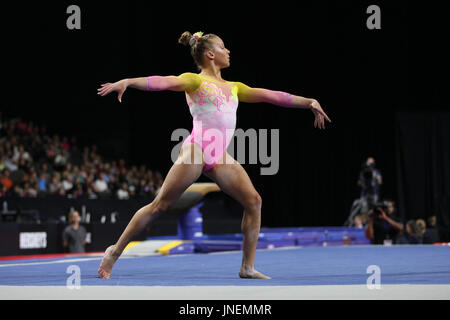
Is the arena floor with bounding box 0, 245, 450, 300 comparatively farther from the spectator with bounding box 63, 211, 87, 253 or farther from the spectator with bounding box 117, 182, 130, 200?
the spectator with bounding box 117, 182, 130, 200

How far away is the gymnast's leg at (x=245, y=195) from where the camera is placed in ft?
13.3

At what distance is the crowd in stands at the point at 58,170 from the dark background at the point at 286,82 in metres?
1.19

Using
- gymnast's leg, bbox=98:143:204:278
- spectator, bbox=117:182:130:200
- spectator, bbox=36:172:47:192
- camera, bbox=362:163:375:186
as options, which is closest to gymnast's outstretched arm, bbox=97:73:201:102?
gymnast's leg, bbox=98:143:204:278

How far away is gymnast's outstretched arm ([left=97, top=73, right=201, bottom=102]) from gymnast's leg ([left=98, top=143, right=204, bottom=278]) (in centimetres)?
37

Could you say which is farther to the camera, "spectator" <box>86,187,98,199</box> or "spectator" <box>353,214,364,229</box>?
"spectator" <box>86,187,98,199</box>

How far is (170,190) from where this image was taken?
394 cm

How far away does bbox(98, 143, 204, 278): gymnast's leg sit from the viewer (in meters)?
3.94

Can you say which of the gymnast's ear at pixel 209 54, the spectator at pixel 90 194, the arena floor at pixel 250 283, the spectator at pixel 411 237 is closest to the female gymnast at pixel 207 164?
the gymnast's ear at pixel 209 54

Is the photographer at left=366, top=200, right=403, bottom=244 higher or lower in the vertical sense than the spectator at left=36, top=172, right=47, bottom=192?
lower

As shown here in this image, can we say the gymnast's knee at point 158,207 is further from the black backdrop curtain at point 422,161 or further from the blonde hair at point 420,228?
the black backdrop curtain at point 422,161

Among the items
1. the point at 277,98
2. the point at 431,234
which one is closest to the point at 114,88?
the point at 277,98
